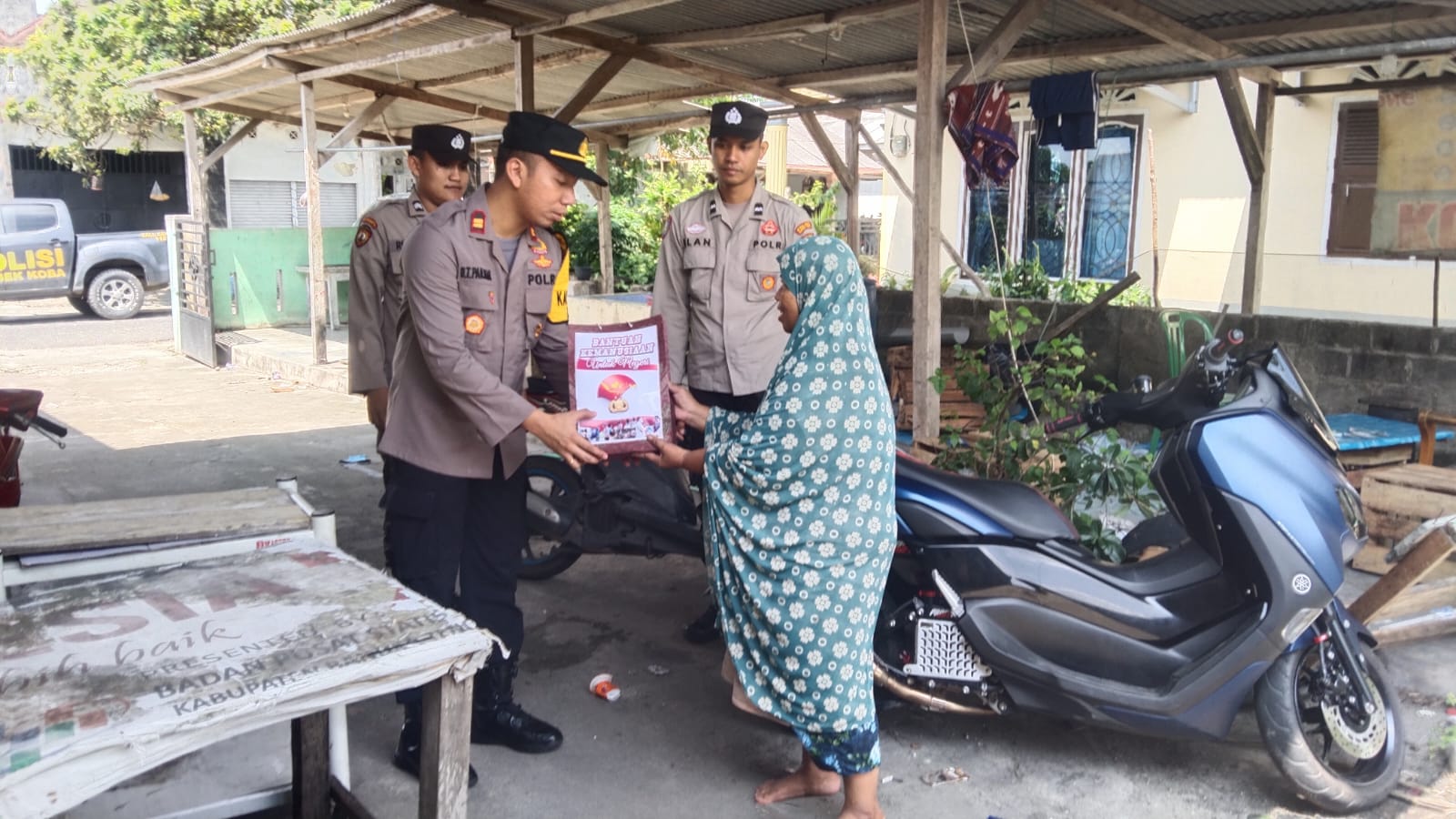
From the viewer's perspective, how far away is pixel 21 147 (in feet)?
65.2

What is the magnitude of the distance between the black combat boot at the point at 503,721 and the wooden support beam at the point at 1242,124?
5.86 meters

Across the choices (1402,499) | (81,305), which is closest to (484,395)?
(1402,499)

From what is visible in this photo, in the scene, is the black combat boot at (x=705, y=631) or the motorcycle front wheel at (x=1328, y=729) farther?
the black combat boot at (x=705, y=631)

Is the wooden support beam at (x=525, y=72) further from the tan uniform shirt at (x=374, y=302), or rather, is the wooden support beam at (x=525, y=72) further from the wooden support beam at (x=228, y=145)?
the wooden support beam at (x=228, y=145)

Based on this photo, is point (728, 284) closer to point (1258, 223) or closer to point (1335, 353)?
point (1335, 353)

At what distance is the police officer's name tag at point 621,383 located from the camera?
2947 millimetres

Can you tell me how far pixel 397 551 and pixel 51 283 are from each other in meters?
15.2

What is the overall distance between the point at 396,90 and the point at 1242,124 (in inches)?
287

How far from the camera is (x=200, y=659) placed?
168 cm

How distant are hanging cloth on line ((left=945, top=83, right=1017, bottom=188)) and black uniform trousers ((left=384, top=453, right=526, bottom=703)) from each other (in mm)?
2824

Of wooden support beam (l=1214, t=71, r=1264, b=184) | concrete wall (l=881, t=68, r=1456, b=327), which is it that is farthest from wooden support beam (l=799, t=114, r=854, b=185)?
wooden support beam (l=1214, t=71, r=1264, b=184)

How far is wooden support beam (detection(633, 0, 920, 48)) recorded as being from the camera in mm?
6246

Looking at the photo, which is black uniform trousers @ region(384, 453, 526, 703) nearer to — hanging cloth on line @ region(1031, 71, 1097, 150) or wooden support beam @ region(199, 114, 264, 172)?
hanging cloth on line @ region(1031, 71, 1097, 150)

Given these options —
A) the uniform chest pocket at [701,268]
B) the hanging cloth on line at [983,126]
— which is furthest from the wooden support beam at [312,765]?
the hanging cloth on line at [983,126]
